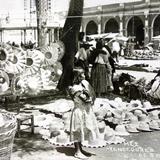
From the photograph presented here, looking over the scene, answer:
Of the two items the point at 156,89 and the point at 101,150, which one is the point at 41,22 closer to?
the point at 156,89

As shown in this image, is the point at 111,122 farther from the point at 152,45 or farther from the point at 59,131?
the point at 152,45

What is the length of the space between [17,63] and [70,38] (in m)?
1.91

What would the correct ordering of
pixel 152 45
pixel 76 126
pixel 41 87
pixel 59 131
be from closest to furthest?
pixel 76 126 → pixel 59 131 → pixel 41 87 → pixel 152 45

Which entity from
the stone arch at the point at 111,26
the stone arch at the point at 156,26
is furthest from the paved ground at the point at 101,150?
the stone arch at the point at 111,26

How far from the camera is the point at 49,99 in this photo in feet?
35.5

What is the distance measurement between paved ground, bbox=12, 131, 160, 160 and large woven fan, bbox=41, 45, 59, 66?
5.41m

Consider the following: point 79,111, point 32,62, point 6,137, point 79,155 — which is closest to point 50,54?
point 32,62

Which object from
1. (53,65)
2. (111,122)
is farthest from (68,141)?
(53,65)

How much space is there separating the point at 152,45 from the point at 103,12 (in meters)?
5.56

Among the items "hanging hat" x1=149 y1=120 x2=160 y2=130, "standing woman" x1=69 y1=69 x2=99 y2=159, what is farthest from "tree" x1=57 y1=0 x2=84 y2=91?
"standing woman" x1=69 y1=69 x2=99 y2=159

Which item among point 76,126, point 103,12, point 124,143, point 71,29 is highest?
point 103,12

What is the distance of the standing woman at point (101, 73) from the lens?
9961 mm

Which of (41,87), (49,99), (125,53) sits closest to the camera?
(49,99)

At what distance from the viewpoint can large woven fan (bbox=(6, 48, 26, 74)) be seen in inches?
394
